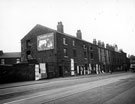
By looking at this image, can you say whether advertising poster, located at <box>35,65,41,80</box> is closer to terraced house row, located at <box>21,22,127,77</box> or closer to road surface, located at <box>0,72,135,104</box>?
terraced house row, located at <box>21,22,127,77</box>

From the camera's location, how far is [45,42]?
33500mm

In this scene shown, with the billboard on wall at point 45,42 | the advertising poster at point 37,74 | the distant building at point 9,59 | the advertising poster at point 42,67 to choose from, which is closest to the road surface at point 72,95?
the advertising poster at point 37,74

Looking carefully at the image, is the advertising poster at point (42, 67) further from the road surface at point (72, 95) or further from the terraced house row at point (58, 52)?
the road surface at point (72, 95)

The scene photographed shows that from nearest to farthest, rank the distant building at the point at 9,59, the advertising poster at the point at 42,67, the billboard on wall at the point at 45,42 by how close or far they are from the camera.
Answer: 1. the advertising poster at the point at 42,67
2. the billboard on wall at the point at 45,42
3. the distant building at the point at 9,59

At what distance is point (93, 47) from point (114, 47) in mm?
28160

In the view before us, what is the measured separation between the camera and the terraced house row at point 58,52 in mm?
31356

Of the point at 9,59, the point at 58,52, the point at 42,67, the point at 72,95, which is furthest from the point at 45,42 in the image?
the point at 9,59

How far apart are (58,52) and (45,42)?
4.15 metres

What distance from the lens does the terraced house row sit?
1234 inches

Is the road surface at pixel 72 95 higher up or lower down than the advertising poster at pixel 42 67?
lower down

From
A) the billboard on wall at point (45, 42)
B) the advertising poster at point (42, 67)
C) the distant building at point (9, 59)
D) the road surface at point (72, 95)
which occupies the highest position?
the billboard on wall at point (45, 42)

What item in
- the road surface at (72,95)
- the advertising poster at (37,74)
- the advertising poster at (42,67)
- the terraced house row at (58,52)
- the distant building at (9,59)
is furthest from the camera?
the distant building at (9,59)

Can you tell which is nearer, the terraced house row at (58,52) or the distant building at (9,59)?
the terraced house row at (58,52)

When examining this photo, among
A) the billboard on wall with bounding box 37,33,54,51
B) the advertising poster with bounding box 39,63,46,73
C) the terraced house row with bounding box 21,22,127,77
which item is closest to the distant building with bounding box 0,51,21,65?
the terraced house row with bounding box 21,22,127,77
